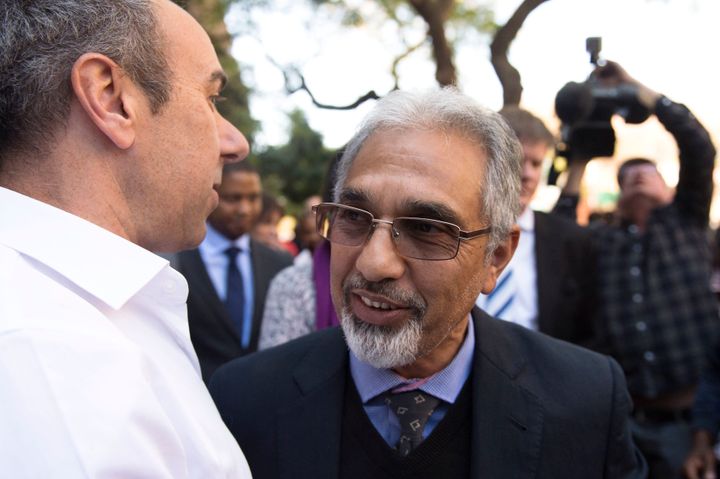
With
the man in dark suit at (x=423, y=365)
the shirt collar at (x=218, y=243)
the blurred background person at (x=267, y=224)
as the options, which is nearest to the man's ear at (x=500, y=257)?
the man in dark suit at (x=423, y=365)

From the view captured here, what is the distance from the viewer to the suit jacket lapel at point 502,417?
5.49 ft

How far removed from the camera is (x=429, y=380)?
5.94ft

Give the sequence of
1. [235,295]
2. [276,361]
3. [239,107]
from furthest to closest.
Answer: [239,107] < [235,295] < [276,361]

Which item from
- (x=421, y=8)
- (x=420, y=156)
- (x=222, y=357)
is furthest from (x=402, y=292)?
(x=421, y=8)

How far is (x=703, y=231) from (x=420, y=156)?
2330 mm

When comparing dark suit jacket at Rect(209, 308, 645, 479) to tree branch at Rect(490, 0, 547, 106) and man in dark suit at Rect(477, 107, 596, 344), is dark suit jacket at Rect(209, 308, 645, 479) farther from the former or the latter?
tree branch at Rect(490, 0, 547, 106)

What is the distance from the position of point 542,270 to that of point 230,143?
191cm

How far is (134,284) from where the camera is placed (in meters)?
1.26

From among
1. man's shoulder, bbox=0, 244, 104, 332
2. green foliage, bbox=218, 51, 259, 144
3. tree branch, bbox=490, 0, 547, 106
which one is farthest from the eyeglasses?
green foliage, bbox=218, 51, 259, 144

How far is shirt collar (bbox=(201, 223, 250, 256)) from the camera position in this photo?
4.29 meters

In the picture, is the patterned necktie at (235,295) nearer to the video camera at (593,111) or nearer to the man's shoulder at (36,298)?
the video camera at (593,111)

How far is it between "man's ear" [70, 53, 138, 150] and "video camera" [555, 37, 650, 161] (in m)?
2.24

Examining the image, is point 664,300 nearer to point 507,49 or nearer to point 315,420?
point 507,49

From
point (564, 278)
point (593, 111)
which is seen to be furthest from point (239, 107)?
point (564, 278)
